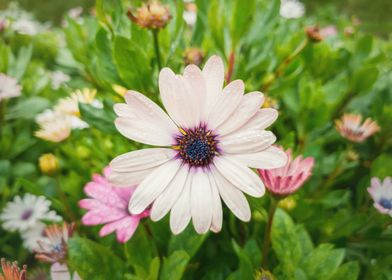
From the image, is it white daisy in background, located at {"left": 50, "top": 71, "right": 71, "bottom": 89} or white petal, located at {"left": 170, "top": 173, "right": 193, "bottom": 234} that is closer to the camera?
white petal, located at {"left": 170, "top": 173, "right": 193, "bottom": 234}

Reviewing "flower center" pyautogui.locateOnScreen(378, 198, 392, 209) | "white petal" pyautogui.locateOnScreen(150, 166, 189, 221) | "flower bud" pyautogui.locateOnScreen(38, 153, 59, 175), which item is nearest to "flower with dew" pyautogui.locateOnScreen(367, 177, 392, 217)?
"flower center" pyautogui.locateOnScreen(378, 198, 392, 209)

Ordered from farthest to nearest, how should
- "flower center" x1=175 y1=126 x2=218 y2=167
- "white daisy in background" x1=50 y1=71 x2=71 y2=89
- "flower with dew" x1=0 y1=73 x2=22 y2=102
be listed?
1. "white daisy in background" x1=50 y1=71 x2=71 y2=89
2. "flower with dew" x1=0 y1=73 x2=22 y2=102
3. "flower center" x1=175 y1=126 x2=218 y2=167

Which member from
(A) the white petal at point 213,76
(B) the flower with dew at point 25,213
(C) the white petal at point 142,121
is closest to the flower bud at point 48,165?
(B) the flower with dew at point 25,213

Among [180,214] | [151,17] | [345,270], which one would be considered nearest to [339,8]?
→ [151,17]

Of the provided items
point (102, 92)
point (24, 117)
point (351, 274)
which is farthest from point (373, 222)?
point (24, 117)

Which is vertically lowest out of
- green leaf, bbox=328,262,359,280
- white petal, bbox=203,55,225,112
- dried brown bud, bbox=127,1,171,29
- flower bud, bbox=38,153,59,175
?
green leaf, bbox=328,262,359,280

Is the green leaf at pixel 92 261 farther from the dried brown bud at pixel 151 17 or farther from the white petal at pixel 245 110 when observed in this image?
the dried brown bud at pixel 151 17

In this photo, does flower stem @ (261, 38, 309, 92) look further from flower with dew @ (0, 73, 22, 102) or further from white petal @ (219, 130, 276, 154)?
flower with dew @ (0, 73, 22, 102)
